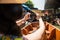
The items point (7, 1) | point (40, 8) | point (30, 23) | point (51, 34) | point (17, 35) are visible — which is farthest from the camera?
point (40, 8)

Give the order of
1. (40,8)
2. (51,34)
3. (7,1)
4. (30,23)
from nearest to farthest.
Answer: (7,1), (51,34), (30,23), (40,8)

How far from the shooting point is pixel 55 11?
3139mm

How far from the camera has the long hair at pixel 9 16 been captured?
790 millimetres

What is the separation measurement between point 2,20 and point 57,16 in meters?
2.27

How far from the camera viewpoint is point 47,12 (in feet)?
10.6

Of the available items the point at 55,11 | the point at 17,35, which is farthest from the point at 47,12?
the point at 17,35

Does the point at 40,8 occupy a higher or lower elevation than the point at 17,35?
lower

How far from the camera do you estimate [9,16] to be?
2.63 ft

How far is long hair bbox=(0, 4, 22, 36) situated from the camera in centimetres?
79

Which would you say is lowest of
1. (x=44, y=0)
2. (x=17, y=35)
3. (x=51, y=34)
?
(x=51, y=34)

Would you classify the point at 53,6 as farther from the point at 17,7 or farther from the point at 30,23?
the point at 17,7

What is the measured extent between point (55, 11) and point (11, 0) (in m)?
2.48

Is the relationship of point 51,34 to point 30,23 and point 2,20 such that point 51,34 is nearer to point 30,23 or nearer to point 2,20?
point 30,23

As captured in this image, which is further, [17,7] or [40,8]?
[40,8]
